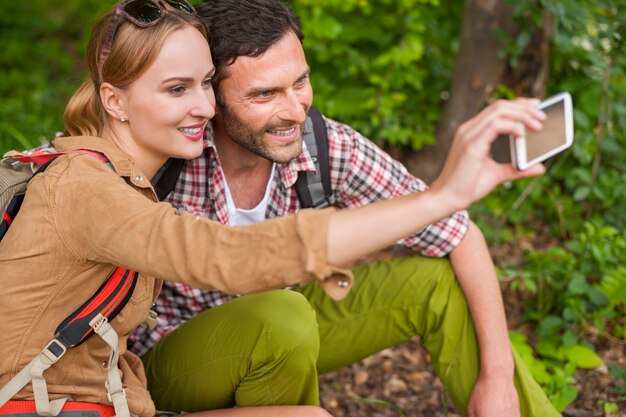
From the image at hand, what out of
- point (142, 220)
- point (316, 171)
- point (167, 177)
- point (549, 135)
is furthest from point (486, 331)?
point (142, 220)

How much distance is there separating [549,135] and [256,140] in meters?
1.14

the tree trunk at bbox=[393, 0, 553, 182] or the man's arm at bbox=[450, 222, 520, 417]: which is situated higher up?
the tree trunk at bbox=[393, 0, 553, 182]

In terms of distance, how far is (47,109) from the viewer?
5.51 metres

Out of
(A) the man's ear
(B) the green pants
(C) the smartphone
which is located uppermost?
(C) the smartphone

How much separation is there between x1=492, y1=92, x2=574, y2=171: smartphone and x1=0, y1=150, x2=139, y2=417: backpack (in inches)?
40.5

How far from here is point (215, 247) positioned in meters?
1.57

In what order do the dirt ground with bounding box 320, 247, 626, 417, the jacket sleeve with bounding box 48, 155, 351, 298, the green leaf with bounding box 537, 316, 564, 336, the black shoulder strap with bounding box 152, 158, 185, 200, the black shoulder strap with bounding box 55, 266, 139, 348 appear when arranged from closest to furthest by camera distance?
the jacket sleeve with bounding box 48, 155, 351, 298 → the black shoulder strap with bounding box 55, 266, 139, 348 → the black shoulder strap with bounding box 152, 158, 185, 200 → the dirt ground with bounding box 320, 247, 626, 417 → the green leaf with bounding box 537, 316, 564, 336

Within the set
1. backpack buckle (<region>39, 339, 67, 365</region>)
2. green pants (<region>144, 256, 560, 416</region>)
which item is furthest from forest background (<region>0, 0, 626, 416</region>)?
backpack buckle (<region>39, 339, 67, 365</region>)

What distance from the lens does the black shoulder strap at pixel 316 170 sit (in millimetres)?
2602

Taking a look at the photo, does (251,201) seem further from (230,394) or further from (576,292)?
(576,292)

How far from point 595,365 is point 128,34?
2415mm

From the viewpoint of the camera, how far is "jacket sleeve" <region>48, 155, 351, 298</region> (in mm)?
1541

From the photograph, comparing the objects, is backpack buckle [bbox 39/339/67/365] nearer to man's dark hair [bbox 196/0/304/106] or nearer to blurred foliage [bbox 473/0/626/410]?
man's dark hair [bbox 196/0/304/106]

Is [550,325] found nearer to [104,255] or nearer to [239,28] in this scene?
[239,28]
